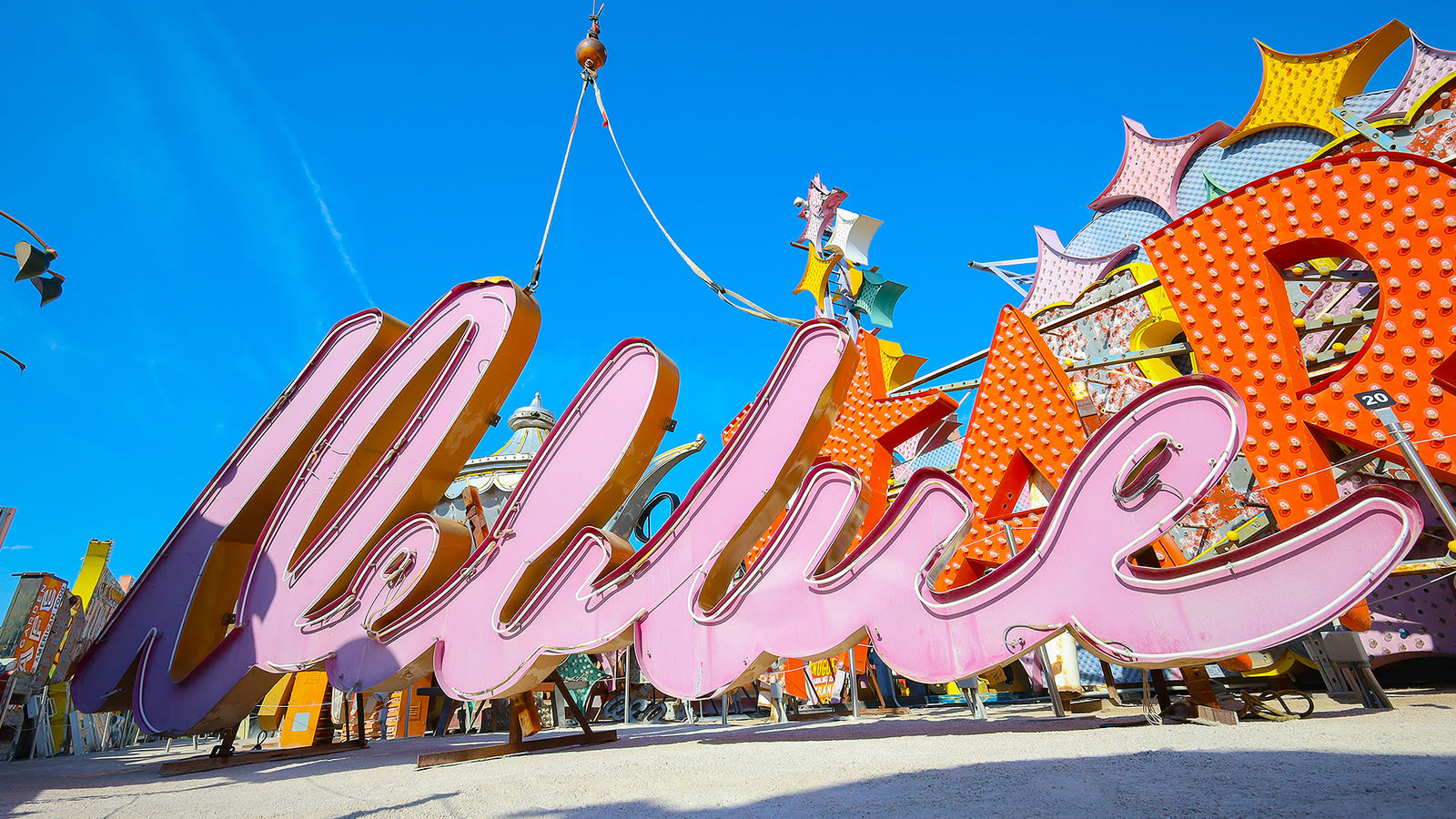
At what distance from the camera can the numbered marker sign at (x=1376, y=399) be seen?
639cm

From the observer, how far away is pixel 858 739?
719cm

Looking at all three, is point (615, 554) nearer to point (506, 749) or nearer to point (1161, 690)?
point (506, 749)

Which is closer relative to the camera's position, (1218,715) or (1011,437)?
(1218,715)

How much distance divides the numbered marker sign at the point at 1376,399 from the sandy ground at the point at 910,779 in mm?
2510

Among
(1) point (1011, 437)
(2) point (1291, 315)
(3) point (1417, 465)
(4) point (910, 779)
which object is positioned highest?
(2) point (1291, 315)

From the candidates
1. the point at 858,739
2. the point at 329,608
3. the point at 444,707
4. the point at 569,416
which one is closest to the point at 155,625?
the point at 329,608

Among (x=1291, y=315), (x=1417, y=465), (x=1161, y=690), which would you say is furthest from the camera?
(x=1161, y=690)

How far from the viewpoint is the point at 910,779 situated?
4.45 metres

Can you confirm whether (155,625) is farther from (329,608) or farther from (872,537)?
(872,537)

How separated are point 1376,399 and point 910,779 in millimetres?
5320

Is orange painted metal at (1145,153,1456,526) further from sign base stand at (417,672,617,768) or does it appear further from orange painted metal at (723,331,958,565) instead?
sign base stand at (417,672,617,768)

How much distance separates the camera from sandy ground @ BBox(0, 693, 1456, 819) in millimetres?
3477

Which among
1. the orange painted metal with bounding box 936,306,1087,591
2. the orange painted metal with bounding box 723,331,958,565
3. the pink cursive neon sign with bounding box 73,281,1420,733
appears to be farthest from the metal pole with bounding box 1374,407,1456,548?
the orange painted metal with bounding box 723,331,958,565

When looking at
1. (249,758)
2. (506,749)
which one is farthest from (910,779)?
(249,758)
